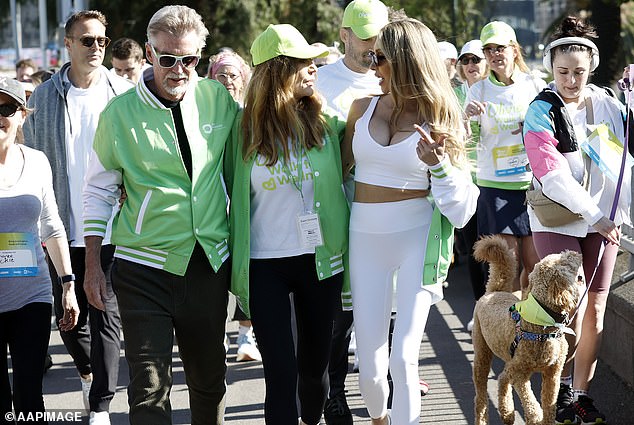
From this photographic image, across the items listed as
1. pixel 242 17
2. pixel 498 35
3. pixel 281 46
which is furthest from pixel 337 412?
pixel 242 17

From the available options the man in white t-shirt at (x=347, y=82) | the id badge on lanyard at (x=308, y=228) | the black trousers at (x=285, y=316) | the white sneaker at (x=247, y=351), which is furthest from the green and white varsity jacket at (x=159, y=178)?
the white sneaker at (x=247, y=351)

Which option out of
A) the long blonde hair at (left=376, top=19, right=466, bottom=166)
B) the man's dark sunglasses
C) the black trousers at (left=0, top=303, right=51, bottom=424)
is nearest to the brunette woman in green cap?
the long blonde hair at (left=376, top=19, right=466, bottom=166)

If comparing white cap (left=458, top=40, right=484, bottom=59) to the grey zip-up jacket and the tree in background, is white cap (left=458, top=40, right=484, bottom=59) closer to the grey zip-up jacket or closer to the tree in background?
the grey zip-up jacket

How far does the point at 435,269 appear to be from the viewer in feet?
15.5

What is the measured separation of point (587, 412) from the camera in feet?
19.1

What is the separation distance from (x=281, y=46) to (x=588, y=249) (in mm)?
2213

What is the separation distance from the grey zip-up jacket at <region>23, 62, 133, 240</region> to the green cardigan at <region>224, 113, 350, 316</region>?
5.40 ft

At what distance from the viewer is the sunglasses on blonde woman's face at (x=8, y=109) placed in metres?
4.84

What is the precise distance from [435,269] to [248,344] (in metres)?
3.43

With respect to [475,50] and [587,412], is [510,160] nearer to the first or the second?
[475,50]

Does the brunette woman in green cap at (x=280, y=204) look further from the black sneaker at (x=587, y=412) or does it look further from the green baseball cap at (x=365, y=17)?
the black sneaker at (x=587, y=412)

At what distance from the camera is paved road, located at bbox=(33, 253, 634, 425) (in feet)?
20.4

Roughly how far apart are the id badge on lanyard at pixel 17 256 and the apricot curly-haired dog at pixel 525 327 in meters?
2.38

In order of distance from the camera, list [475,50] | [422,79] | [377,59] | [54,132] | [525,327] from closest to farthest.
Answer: [422,79] → [377,59] → [525,327] → [54,132] → [475,50]
